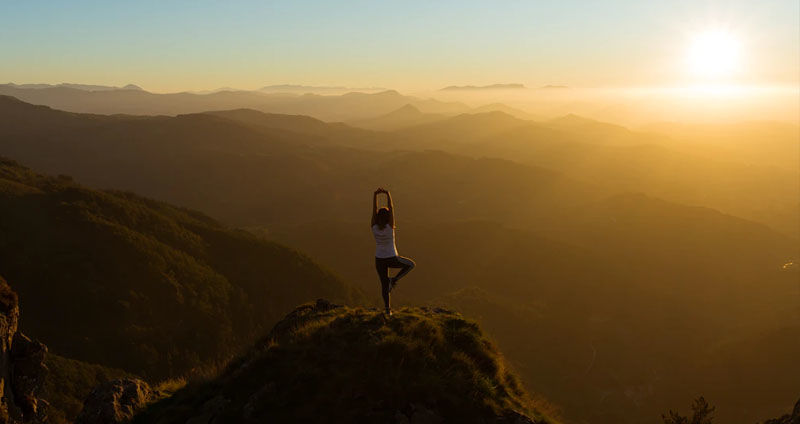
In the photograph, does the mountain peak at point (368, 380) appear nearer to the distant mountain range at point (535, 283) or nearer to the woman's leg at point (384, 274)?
the woman's leg at point (384, 274)

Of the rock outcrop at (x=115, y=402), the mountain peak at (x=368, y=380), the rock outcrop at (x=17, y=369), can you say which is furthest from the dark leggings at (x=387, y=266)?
the rock outcrop at (x=17, y=369)

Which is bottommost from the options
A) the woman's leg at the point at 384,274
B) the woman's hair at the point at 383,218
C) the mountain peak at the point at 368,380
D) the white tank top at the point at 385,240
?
the mountain peak at the point at 368,380

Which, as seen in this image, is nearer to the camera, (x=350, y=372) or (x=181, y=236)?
(x=350, y=372)

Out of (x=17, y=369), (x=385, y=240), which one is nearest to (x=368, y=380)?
(x=385, y=240)

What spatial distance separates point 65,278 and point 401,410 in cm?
5561

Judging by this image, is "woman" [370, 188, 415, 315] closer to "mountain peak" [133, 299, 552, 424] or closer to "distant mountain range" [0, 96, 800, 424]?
"mountain peak" [133, 299, 552, 424]

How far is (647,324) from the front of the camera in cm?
9919

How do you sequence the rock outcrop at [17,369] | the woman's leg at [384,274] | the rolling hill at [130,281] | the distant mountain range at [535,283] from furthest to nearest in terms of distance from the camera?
the distant mountain range at [535,283]
the rolling hill at [130,281]
the rock outcrop at [17,369]
the woman's leg at [384,274]

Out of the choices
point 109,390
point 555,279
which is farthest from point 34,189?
point 555,279

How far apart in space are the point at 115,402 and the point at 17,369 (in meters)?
4.04

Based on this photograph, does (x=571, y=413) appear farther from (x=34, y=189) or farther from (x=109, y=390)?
(x=34, y=189)

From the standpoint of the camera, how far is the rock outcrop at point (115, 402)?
37.4 feet

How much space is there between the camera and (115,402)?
38.5 ft

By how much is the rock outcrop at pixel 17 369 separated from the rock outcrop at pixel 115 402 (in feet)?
7.84
